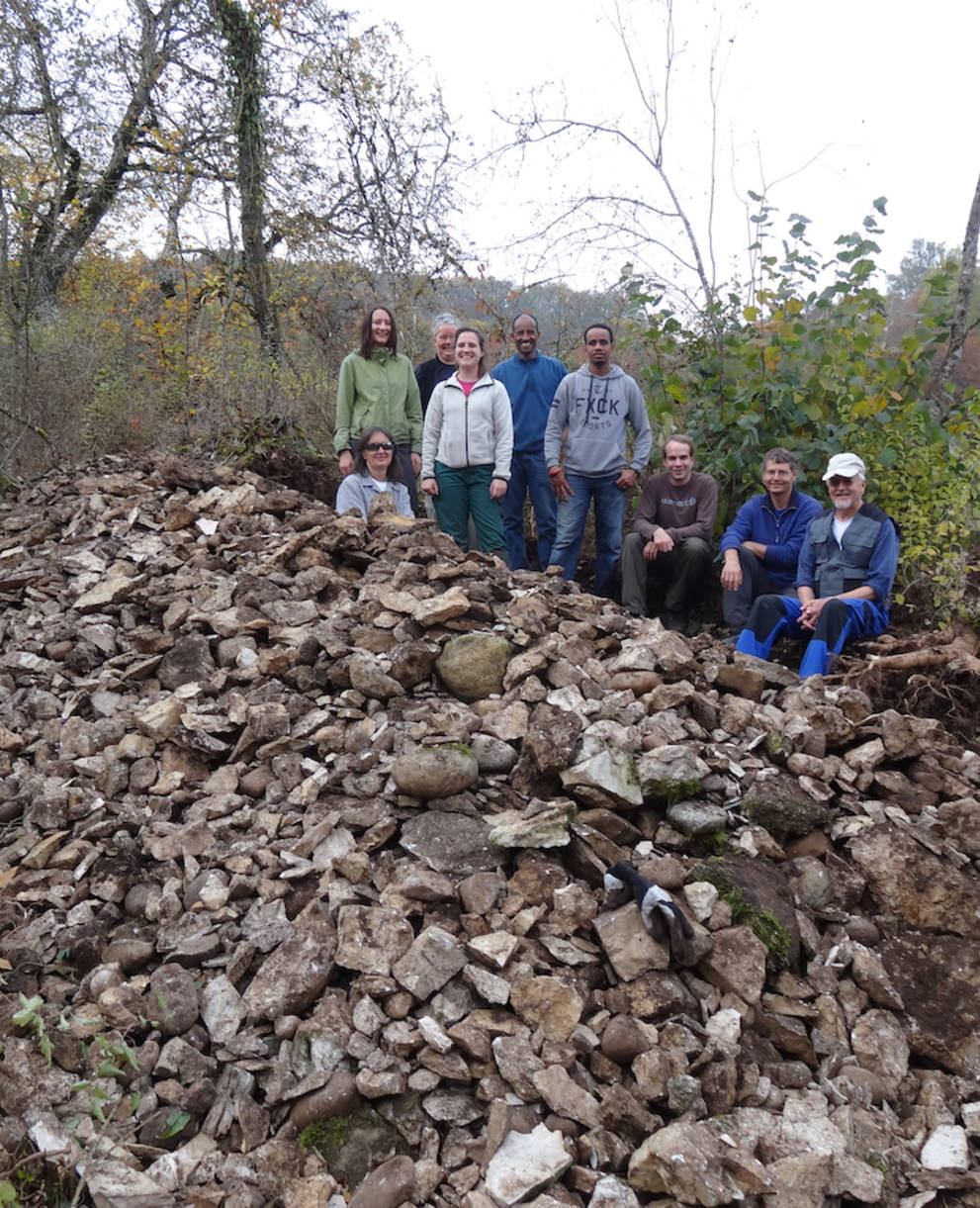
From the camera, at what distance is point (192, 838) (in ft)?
8.71

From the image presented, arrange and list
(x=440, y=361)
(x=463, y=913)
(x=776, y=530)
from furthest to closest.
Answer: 1. (x=440, y=361)
2. (x=776, y=530)
3. (x=463, y=913)

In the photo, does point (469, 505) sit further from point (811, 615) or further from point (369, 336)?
point (811, 615)

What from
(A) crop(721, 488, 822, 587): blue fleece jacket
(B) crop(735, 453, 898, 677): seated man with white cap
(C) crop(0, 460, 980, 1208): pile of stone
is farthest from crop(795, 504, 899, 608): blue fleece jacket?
(C) crop(0, 460, 980, 1208): pile of stone

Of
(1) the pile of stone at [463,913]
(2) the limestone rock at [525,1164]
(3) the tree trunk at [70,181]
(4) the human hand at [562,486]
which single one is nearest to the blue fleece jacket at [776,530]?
(4) the human hand at [562,486]

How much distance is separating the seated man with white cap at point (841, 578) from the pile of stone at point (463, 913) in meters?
0.57

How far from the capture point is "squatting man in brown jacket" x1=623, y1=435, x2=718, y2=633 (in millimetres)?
4914

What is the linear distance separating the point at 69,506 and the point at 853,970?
4856 millimetres

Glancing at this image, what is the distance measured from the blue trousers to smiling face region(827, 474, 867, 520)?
483 millimetres

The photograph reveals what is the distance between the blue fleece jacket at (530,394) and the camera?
522cm

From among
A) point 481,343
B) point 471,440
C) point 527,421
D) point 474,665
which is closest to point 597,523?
point 527,421

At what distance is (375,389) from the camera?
503cm

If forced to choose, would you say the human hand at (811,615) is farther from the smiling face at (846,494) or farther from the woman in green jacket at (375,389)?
the woman in green jacket at (375,389)

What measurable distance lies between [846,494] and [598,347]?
167 centimetres

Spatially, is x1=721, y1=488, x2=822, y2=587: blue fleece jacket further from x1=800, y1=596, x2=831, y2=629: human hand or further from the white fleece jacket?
the white fleece jacket
